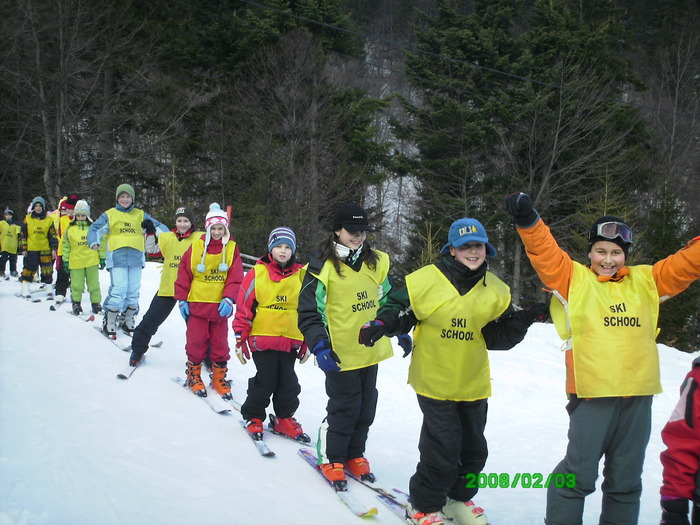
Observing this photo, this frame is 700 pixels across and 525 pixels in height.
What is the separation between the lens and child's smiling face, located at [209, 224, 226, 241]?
5.68 metres

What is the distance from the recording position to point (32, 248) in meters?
11.0

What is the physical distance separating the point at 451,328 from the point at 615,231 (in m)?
1.11

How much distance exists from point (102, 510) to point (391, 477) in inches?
90.0

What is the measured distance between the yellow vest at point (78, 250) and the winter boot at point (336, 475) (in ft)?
21.3

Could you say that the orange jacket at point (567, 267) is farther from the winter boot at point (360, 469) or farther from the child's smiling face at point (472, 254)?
the winter boot at point (360, 469)

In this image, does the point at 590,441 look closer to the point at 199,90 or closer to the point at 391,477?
the point at 391,477

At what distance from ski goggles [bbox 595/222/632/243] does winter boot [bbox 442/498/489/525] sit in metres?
1.91

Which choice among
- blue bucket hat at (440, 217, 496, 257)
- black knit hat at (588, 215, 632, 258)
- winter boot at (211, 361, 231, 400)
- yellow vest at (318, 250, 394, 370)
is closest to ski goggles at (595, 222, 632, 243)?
black knit hat at (588, 215, 632, 258)

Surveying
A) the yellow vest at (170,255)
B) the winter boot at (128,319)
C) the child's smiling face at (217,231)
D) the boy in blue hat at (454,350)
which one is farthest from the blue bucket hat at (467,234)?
the winter boot at (128,319)

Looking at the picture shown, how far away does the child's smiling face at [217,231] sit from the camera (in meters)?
5.68

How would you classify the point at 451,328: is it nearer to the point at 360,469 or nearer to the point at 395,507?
the point at 395,507

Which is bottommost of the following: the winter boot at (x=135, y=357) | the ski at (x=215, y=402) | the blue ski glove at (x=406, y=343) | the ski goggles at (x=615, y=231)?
the ski at (x=215, y=402)
